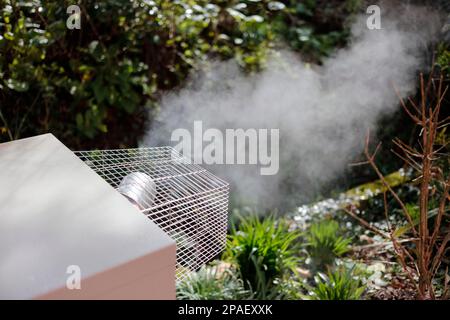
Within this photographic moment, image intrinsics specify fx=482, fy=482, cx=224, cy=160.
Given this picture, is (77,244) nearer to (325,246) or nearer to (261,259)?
(261,259)

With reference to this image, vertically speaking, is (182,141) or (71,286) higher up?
(71,286)

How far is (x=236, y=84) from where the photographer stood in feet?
13.8

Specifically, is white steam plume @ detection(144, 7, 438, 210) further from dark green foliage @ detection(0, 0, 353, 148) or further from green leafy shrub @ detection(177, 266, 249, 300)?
green leafy shrub @ detection(177, 266, 249, 300)

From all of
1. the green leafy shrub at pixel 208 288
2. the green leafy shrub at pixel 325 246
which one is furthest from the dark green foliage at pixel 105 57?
the green leafy shrub at pixel 325 246

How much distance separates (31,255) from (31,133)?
2619 millimetres

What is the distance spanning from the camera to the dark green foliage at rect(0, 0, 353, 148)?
128 inches

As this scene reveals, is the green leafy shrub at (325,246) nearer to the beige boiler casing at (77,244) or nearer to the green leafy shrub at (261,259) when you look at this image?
the green leafy shrub at (261,259)

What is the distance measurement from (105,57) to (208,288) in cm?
187

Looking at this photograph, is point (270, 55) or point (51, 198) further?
point (270, 55)

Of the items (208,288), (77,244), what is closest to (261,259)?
(208,288)

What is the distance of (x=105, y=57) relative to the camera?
356cm
